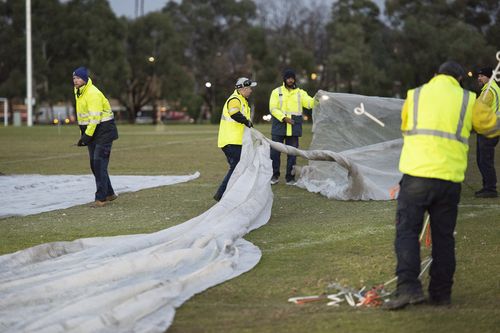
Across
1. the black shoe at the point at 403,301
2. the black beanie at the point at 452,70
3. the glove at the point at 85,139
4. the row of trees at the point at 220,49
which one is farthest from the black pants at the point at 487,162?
the row of trees at the point at 220,49

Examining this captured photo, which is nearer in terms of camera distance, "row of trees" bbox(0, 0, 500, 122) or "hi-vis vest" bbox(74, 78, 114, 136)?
"hi-vis vest" bbox(74, 78, 114, 136)

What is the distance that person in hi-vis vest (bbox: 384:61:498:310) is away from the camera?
6902 mm

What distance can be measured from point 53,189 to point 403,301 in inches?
394

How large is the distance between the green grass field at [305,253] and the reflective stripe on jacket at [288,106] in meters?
1.09

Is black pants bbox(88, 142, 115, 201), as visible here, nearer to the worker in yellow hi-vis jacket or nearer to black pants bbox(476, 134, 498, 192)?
the worker in yellow hi-vis jacket

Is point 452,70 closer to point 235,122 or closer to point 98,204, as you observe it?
point 235,122

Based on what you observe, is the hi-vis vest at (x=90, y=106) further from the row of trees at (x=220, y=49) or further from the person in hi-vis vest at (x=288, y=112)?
the row of trees at (x=220, y=49)

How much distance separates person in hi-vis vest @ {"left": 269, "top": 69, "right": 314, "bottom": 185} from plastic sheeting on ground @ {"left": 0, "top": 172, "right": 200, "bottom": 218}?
2.08 metres

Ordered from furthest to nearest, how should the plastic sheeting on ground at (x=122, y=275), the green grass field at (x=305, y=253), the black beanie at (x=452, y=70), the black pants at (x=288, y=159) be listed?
the black pants at (x=288, y=159)
the black beanie at (x=452, y=70)
the green grass field at (x=305, y=253)
the plastic sheeting on ground at (x=122, y=275)

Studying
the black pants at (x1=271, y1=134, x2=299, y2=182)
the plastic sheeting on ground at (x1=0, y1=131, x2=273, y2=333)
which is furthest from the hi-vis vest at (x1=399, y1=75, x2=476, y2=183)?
the black pants at (x1=271, y1=134, x2=299, y2=182)

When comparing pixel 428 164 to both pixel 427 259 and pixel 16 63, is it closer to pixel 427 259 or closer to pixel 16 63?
pixel 427 259

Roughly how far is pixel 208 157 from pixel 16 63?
5240 centimetres

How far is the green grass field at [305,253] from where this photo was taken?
20.7ft

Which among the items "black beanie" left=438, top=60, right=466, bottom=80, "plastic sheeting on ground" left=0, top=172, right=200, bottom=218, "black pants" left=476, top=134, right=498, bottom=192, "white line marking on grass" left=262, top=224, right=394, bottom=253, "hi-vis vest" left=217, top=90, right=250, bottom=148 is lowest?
"plastic sheeting on ground" left=0, top=172, right=200, bottom=218
